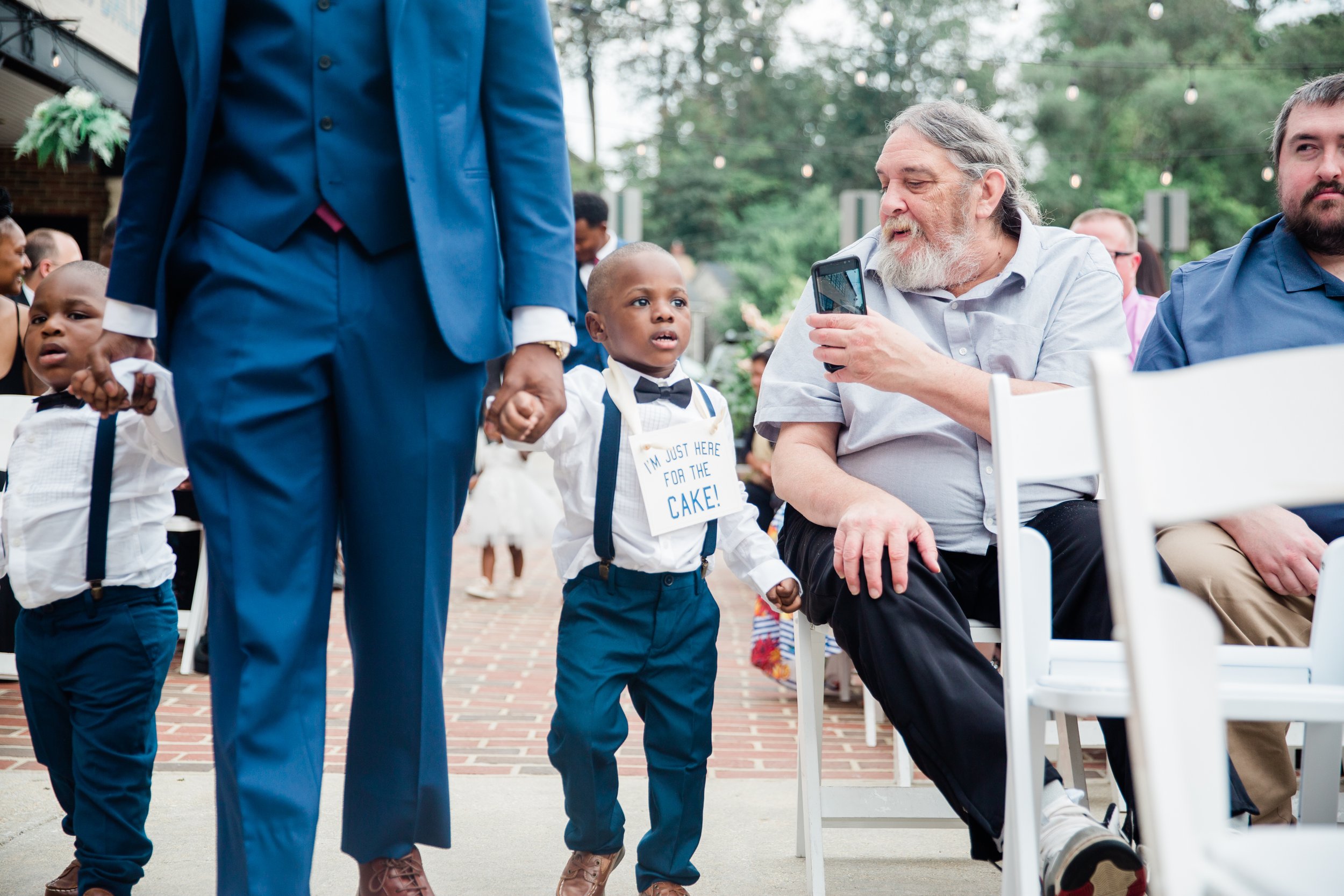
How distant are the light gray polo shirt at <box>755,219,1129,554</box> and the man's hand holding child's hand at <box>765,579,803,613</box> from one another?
0.37 metres

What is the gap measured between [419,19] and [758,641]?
380 cm

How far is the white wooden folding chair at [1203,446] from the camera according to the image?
115 cm

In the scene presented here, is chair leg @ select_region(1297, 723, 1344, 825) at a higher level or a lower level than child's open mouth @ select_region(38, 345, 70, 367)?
lower

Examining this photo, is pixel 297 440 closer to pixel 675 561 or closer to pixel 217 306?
pixel 217 306

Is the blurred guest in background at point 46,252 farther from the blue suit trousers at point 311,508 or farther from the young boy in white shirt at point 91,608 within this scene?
the blue suit trousers at point 311,508

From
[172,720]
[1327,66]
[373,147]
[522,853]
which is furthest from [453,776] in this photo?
[1327,66]

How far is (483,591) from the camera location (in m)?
8.30

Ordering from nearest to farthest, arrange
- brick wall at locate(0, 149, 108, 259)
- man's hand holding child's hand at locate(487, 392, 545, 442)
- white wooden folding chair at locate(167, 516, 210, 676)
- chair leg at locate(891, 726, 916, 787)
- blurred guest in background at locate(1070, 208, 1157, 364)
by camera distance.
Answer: man's hand holding child's hand at locate(487, 392, 545, 442)
chair leg at locate(891, 726, 916, 787)
white wooden folding chair at locate(167, 516, 210, 676)
blurred guest in background at locate(1070, 208, 1157, 364)
brick wall at locate(0, 149, 108, 259)

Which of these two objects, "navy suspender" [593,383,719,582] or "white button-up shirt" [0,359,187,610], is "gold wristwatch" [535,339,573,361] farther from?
"white button-up shirt" [0,359,187,610]

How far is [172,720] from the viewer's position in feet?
15.5

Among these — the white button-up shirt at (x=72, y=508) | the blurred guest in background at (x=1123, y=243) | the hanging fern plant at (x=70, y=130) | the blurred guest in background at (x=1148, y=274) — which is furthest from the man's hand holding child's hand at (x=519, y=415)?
the hanging fern plant at (x=70, y=130)

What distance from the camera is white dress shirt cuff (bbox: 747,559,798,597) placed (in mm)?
2857

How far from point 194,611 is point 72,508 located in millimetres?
2647

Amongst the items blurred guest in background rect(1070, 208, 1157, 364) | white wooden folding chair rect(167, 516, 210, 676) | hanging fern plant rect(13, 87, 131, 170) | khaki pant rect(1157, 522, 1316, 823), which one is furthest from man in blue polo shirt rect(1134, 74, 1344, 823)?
hanging fern plant rect(13, 87, 131, 170)
